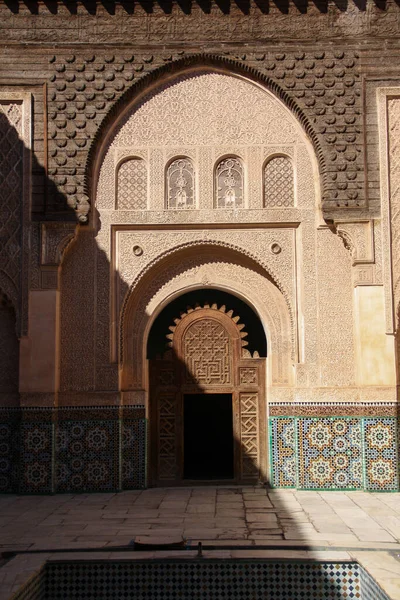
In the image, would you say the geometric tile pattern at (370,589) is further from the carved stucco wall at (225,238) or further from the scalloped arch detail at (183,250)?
the scalloped arch detail at (183,250)

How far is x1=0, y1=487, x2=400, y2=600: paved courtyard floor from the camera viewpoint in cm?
398

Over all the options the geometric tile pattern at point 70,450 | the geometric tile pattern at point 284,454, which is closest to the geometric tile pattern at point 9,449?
the geometric tile pattern at point 70,450

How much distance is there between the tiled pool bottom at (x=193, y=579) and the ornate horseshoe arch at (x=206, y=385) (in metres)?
2.64

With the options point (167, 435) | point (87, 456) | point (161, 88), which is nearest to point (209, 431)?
point (167, 435)

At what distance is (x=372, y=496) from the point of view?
19.2 feet

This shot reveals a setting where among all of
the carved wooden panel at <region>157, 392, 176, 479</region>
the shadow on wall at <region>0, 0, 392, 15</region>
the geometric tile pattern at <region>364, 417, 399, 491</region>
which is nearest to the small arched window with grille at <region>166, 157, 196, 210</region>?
the shadow on wall at <region>0, 0, 392, 15</region>

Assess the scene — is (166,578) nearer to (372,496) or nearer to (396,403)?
(372,496)

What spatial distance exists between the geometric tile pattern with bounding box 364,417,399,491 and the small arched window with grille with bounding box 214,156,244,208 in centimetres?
227

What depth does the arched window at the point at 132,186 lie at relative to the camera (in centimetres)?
658

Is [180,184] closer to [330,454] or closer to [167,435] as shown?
[167,435]

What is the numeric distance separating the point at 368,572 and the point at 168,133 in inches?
171

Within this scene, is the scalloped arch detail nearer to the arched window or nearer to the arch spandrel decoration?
the arch spandrel decoration

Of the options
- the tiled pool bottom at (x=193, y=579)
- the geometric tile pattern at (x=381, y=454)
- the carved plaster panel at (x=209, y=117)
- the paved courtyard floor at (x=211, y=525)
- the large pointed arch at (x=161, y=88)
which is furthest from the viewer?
the carved plaster panel at (x=209, y=117)

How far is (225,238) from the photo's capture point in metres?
6.50
